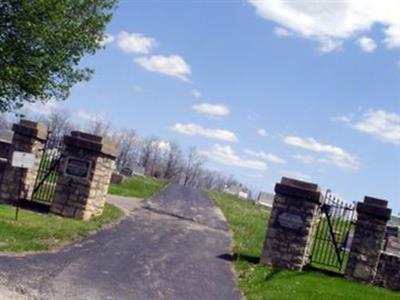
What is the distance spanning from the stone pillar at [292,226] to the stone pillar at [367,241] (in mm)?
1219

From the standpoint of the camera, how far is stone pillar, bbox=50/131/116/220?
61.4ft

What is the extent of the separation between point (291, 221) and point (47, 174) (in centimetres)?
802

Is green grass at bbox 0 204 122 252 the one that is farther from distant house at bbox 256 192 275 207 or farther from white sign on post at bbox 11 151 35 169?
distant house at bbox 256 192 275 207

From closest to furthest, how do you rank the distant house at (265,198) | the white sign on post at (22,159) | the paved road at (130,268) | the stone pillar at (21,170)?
the paved road at (130,268) → the white sign on post at (22,159) → the stone pillar at (21,170) → the distant house at (265,198)

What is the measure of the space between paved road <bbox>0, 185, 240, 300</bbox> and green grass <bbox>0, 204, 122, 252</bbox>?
1.31 feet

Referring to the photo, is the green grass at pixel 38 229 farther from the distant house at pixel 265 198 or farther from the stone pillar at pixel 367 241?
the distant house at pixel 265 198

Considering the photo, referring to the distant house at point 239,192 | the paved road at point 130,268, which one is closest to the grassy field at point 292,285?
the paved road at point 130,268

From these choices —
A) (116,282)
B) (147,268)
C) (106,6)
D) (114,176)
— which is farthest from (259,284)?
(114,176)

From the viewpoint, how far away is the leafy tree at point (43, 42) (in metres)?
20.6

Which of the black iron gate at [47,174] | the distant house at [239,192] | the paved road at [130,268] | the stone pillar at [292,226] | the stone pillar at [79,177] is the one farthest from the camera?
the distant house at [239,192]

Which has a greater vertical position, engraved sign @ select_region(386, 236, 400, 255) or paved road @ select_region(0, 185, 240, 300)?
engraved sign @ select_region(386, 236, 400, 255)

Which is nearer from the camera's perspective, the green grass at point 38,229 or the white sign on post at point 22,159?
the green grass at point 38,229

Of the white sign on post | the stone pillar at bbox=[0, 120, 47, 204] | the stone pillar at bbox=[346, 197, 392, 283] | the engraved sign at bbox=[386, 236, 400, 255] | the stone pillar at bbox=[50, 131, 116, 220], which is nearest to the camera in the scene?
the stone pillar at bbox=[346, 197, 392, 283]

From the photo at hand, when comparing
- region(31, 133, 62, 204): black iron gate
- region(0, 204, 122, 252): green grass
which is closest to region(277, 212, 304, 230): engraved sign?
region(0, 204, 122, 252): green grass
